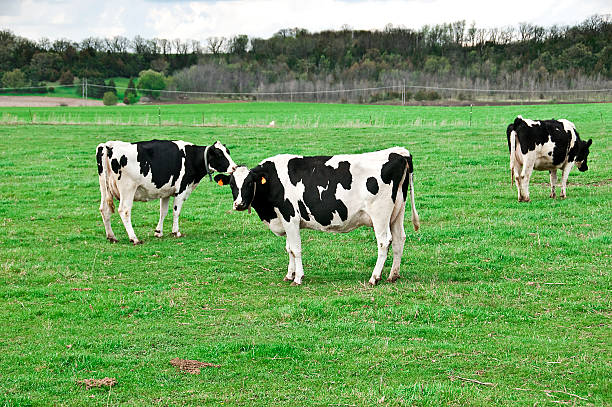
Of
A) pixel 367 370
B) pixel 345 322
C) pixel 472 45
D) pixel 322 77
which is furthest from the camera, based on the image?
pixel 472 45

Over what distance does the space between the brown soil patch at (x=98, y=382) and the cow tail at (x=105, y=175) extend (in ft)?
27.4

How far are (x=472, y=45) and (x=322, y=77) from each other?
1657 inches

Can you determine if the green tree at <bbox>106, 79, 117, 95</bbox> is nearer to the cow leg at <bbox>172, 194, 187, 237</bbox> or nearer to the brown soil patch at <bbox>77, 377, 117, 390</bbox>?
the cow leg at <bbox>172, 194, 187, 237</bbox>

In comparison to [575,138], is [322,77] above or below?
above

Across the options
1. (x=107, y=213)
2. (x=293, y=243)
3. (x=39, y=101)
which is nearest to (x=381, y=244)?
(x=293, y=243)

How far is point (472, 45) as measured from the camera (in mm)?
139750

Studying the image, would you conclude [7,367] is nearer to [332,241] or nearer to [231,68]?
[332,241]

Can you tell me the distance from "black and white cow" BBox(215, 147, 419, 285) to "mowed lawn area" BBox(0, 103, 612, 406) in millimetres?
825

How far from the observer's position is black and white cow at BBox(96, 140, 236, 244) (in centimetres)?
1507

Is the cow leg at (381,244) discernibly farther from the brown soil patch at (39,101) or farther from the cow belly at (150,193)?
the brown soil patch at (39,101)

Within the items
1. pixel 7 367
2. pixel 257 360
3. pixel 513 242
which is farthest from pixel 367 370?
pixel 513 242

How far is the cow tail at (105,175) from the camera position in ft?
49.4

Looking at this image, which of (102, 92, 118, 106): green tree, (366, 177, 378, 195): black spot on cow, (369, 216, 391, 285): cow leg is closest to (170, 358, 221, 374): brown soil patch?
(369, 216, 391, 285): cow leg

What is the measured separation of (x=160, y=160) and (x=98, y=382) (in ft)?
29.4
